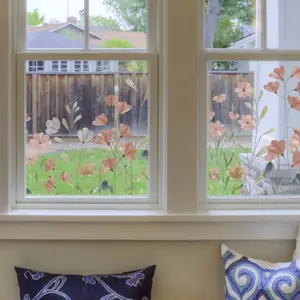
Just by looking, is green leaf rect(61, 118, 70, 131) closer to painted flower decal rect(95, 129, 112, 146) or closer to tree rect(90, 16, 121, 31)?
painted flower decal rect(95, 129, 112, 146)

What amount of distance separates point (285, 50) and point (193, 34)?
401mm

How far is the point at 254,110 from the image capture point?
1799mm

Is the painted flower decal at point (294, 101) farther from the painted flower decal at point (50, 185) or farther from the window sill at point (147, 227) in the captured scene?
the painted flower decal at point (50, 185)

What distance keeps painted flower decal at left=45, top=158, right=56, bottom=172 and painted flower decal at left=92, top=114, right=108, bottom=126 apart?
0.77ft

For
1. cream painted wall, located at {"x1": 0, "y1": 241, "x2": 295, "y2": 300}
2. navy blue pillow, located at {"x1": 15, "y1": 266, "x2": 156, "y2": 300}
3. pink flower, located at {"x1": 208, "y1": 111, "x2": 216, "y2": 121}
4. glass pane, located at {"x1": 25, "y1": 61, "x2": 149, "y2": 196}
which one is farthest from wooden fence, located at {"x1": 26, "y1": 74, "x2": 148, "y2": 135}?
navy blue pillow, located at {"x1": 15, "y1": 266, "x2": 156, "y2": 300}

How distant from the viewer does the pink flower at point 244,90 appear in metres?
1.79

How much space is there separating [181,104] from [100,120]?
13.8 inches

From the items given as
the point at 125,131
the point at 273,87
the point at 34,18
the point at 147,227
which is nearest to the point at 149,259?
the point at 147,227

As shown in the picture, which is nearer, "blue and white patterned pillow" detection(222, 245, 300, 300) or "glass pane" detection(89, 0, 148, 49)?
"blue and white patterned pillow" detection(222, 245, 300, 300)

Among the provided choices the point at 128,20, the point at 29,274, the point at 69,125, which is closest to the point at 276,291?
the point at 29,274

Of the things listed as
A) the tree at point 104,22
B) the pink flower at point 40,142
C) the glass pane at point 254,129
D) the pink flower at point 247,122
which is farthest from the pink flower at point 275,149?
the pink flower at point 40,142

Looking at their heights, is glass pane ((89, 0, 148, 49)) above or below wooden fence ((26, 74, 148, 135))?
above

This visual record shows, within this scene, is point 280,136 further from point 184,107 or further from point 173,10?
point 173,10

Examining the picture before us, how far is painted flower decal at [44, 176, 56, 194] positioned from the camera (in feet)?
5.95
